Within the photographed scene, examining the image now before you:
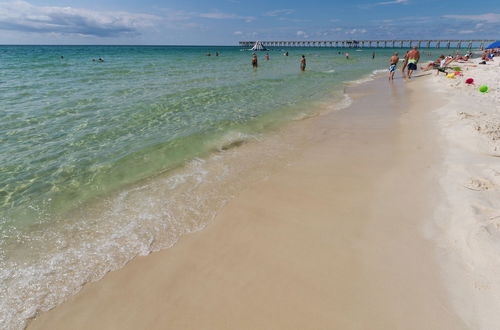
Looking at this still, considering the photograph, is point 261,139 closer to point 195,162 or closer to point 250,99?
point 195,162

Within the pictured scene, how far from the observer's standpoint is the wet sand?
262cm

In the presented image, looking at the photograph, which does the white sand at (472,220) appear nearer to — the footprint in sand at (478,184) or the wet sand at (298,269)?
the footprint in sand at (478,184)

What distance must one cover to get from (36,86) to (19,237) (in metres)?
16.2

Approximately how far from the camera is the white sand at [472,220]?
2568mm

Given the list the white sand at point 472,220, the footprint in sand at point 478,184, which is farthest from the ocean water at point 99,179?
the footprint in sand at point 478,184

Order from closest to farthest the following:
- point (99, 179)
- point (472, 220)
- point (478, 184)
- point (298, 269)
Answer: point (298, 269), point (472, 220), point (478, 184), point (99, 179)

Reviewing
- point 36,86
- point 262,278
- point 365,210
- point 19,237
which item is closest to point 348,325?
point 262,278

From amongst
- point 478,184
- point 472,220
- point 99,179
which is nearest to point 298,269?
point 472,220

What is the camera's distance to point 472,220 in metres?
3.52

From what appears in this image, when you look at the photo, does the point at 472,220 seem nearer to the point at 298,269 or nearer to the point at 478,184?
the point at 478,184

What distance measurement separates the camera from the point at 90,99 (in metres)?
12.5

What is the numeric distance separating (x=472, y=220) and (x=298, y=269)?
2.51m

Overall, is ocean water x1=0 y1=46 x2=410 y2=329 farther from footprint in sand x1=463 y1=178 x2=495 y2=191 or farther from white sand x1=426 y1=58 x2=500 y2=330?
footprint in sand x1=463 y1=178 x2=495 y2=191

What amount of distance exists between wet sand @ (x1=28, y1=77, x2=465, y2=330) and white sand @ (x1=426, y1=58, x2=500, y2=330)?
0.17 metres
